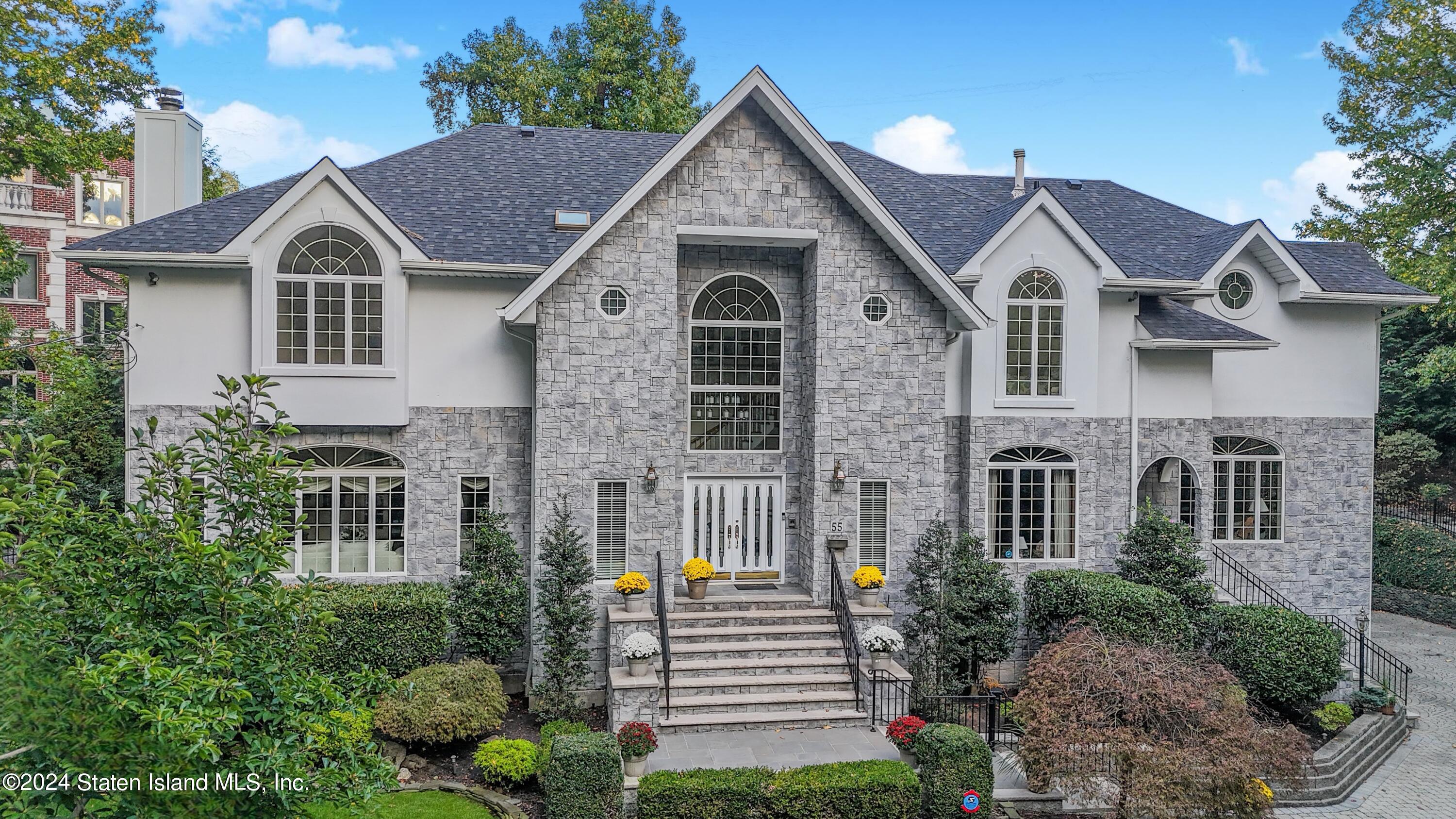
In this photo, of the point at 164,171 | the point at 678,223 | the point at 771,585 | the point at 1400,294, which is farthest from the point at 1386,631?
the point at 164,171

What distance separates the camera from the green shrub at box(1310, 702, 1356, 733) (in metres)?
13.1

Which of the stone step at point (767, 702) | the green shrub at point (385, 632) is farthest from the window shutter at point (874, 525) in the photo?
the green shrub at point (385, 632)

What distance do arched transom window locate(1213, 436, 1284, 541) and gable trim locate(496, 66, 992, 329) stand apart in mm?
7409

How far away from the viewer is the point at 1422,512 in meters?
24.5

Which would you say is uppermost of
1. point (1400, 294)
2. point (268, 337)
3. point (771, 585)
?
point (1400, 294)

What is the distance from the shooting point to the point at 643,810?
30.5 ft

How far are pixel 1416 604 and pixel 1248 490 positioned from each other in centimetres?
1022

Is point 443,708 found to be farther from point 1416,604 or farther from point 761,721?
point 1416,604

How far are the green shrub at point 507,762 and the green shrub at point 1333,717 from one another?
1290cm

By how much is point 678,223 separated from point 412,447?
6.10 meters

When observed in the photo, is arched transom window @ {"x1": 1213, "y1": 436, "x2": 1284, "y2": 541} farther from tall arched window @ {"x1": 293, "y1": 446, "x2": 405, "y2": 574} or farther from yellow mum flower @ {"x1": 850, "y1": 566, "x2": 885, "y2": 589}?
tall arched window @ {"x1": 293, "y1": 446, "x2": 405, "y2": 574}

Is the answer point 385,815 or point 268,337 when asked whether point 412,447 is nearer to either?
point 268,337

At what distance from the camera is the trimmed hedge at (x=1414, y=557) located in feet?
71.4

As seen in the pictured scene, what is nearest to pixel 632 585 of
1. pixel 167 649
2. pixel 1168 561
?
pixel 167 649
